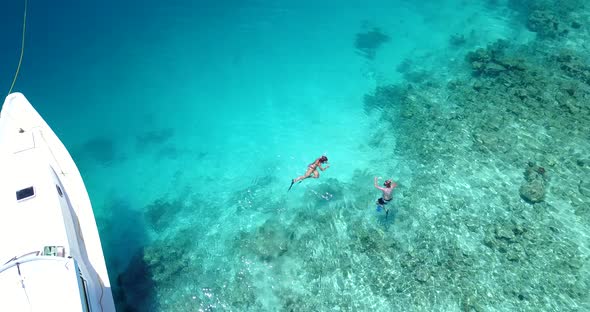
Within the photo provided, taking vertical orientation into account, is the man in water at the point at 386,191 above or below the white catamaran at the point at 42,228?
below

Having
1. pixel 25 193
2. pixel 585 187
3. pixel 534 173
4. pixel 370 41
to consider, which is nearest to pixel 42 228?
pixel 25 193

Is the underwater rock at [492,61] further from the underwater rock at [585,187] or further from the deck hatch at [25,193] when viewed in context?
the deck hatch at [25,193]

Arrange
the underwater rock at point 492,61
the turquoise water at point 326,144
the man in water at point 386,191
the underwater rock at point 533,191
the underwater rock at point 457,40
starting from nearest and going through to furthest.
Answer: the turquoise water at point 326,144 < the man in water at point 386,191 < the underwater rock at point 533,191 < the underwater rock at point 492,61 < the underwater rock at point 457,40

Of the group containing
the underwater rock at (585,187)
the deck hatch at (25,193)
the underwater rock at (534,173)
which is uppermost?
the deck hatch at (25,193)

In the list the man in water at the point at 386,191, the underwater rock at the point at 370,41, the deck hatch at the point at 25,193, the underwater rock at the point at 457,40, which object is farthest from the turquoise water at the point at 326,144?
the deck hatch at the point at 25,193

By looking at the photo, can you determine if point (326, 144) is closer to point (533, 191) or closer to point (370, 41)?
point (533, 191)
